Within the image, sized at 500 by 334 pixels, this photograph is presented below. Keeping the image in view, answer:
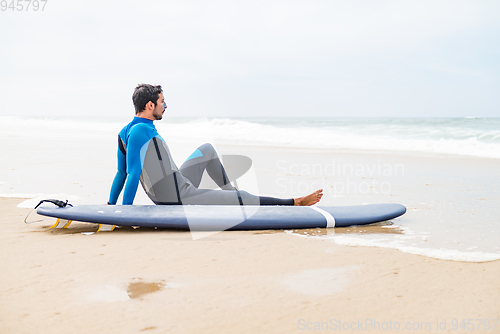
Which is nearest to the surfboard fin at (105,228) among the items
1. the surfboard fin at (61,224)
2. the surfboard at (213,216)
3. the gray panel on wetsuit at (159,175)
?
the surfboard at (213,216)

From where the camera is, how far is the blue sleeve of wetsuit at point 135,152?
10.8ft

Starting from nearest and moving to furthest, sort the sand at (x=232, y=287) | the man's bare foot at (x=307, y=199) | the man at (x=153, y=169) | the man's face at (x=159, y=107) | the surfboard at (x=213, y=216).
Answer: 1. the sand at (x=232, y=287)
2. the surfboard at (x=213, y=216)
3. the man at (x=153, y=169)
4. the man's face at (x=159, y=107)
5. the man's bare foot at (x=307, y=199)

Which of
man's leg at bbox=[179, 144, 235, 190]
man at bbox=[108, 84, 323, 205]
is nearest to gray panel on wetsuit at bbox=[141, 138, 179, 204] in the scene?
man at bbox=[108, 84, 323, 205]

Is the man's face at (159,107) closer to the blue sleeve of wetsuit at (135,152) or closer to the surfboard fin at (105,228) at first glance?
the blue sleeve of wetsuit at (135,152)

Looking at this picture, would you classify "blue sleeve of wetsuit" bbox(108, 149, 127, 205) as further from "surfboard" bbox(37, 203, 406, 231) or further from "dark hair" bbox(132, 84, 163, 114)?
"dark hair" bbox(132, 84, 163, 114)

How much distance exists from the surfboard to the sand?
0.69 feet

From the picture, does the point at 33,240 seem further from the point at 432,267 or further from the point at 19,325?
the point at 432,267

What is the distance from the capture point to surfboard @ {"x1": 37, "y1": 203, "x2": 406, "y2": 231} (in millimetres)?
3211

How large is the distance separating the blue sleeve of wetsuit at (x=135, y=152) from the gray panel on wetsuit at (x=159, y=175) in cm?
6

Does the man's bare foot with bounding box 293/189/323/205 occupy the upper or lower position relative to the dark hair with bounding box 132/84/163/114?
lower

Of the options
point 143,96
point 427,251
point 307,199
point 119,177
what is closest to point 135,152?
point 119,177

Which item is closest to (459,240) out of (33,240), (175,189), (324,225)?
(324,225)

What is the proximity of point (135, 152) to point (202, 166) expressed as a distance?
735 mm

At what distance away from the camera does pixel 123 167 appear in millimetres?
3523
